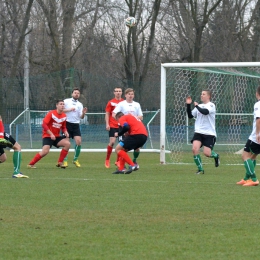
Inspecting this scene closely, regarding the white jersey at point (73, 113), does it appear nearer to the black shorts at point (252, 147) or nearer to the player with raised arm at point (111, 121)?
the player with raised arm at point (111, 121)

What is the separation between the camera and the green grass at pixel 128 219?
5.64m

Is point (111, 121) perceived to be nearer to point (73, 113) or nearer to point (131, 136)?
point (73, 113)

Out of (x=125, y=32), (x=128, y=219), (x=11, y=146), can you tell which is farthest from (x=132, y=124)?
(x=125, y=32)

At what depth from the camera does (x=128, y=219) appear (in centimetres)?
725

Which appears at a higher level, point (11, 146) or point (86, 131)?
point (11, 146)

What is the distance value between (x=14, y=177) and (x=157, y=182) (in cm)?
266

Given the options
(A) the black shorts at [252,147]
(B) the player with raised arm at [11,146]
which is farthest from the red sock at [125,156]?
(A) the black shorts at [252,147]

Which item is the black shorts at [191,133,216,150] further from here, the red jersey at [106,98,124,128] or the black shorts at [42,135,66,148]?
the black shorts at [42,135,66,148]

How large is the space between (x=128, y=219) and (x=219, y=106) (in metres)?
15.4

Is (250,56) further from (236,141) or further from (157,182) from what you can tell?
(157,182)

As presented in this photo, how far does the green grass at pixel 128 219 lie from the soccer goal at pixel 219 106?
8.75m

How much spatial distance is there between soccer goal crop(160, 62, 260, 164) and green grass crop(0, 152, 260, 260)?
8753mm

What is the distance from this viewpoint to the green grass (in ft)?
18.5

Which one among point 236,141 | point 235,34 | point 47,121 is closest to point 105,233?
point 47,121
